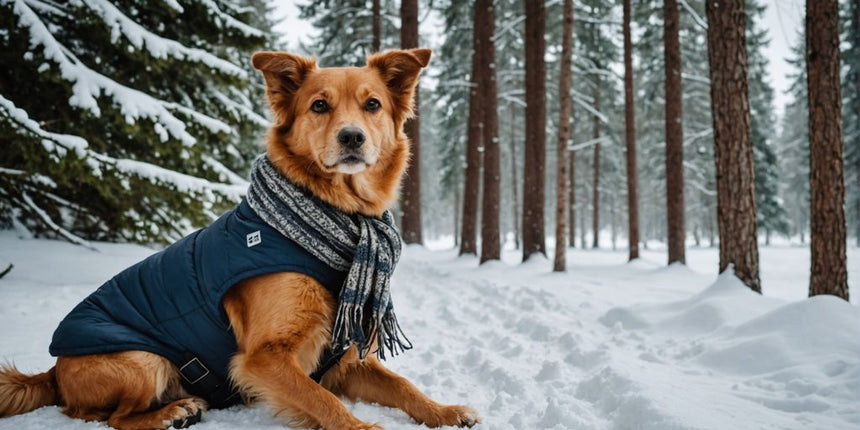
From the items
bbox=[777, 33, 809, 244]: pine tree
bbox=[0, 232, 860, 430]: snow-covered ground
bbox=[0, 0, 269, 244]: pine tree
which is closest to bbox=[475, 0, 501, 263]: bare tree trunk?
bbox=[0, 232, 860, 430]: snow-covered ground

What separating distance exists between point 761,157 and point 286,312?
107 feet

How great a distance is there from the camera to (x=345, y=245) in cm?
252

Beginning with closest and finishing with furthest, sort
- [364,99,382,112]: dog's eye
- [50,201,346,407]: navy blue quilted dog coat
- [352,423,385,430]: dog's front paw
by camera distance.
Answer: [352,423,385,430]: dog's front paw → [50,201,346,407]: navy blue quilted dog coat → [364,99,382,112]: dog's eye

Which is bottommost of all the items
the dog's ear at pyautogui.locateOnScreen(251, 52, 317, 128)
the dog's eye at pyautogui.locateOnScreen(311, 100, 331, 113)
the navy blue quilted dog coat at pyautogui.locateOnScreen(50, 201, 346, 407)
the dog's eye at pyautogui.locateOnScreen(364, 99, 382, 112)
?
the navy blue quilted dog coat at pyautogui.locateOnScreen(50, 201, 346, 407)

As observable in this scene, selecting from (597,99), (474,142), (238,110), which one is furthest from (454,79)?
(238,110)

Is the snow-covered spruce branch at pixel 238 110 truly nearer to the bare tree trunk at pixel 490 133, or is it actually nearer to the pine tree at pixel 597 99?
the bare tree trunk at pixel 490 133

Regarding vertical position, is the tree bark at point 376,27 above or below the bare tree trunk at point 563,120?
above

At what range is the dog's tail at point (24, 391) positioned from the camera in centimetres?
236

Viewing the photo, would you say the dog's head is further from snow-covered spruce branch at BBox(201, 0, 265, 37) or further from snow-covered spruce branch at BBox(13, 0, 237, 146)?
snow-covered spruce branch at BBox(201, 0, 265, 37)

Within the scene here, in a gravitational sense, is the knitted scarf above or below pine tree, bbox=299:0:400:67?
below

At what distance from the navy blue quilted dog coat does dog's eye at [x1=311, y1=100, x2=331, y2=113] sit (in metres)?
0.73

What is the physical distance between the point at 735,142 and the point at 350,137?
5.73m

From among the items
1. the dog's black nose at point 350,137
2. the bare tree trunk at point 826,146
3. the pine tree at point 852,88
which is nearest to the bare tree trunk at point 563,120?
the bare tree trunk at point 826,146

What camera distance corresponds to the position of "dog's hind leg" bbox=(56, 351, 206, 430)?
229 cm
